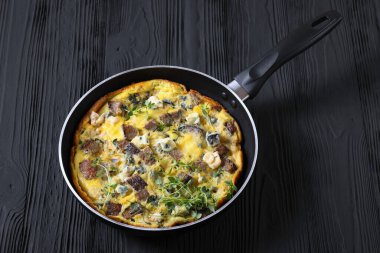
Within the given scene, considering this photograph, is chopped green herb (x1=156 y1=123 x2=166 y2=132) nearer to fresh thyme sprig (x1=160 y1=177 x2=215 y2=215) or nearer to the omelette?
the omelette

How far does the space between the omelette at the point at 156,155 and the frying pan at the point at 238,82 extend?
68mm

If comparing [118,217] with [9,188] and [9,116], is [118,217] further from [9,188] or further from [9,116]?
[9,116]

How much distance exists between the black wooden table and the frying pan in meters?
0.30

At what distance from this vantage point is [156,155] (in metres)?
3.18

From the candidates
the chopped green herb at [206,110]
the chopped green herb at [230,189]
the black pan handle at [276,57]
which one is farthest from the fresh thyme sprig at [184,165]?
the black pan handle at [276,57]

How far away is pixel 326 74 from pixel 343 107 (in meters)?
0.30

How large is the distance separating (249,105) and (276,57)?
498mm

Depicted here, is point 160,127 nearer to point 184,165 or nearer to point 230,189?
point 184,165

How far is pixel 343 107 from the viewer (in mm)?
3822

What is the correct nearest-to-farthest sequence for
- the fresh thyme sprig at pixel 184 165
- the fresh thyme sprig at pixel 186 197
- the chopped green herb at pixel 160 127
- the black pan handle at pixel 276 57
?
the fresh thyme sprig at pixel 186 197 → the fresh thyme sprig at pixel 184 165 → the chopped green herb at pixel 160 127 → the black pan handle at pixel 276 57

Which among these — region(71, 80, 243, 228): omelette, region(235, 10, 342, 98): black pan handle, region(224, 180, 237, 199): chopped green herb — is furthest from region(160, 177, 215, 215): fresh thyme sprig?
region(235, 10, 342, 98): black pan handle

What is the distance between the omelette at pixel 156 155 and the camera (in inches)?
118

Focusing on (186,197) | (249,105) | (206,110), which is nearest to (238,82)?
(206,110)

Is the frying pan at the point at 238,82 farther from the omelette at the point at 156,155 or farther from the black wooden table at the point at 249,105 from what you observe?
the black wooden table at the point at 249,105
